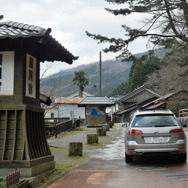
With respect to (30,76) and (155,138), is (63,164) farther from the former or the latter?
(30,76)

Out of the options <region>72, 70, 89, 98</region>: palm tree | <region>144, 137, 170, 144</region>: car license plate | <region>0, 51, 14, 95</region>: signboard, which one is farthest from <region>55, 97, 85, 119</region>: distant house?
<region>0, 51, 14, 95</region>: signboard

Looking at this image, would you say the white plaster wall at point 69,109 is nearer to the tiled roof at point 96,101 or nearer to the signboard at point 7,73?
the tiled roof at point 96,101

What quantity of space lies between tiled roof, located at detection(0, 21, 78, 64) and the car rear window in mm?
3002

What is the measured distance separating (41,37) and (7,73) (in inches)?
60.8

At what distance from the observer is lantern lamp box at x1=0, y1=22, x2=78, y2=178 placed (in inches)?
289

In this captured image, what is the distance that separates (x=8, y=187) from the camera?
18.6ft

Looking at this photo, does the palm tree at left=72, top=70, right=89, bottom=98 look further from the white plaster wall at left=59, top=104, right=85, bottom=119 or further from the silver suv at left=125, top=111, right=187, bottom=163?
the silver suv at left=125, top=111, right=187, bottom=163

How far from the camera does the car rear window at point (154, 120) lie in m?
10.1

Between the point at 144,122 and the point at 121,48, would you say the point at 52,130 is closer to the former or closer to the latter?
the point at 121,48

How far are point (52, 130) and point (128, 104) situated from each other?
50.0 meters

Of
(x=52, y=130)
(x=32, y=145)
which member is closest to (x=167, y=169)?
(x=32, y=145)

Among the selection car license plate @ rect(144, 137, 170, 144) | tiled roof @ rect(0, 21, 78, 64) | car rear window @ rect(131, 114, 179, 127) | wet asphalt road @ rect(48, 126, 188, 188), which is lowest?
wet asphalt road @ rect(48, 126, 188, 188)

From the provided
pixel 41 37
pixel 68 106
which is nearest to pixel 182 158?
pixel 41 37

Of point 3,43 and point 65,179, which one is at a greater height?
point 3,43
